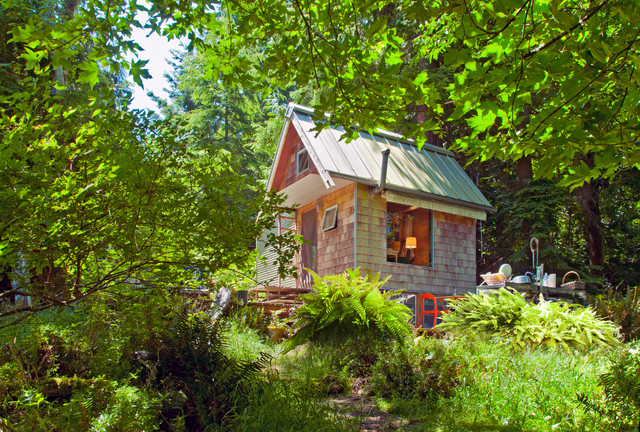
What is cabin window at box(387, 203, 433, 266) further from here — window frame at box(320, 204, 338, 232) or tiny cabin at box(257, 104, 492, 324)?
window frame at box(320, 204, 338, 232)

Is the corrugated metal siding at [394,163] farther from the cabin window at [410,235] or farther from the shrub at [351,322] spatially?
the shrub at [351,322]

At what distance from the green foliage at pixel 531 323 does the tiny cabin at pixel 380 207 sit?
4064 mm

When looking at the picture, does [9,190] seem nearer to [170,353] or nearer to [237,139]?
[170,353]

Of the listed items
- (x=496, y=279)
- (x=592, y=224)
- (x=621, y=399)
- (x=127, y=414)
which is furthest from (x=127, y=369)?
(x=592, y=224)

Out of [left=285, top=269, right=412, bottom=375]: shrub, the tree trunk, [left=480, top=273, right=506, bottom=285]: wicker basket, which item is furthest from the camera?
the tree trunk

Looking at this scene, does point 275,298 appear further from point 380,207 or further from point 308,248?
point 380,207

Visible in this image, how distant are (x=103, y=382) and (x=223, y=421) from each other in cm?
111

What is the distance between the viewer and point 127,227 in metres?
4.38

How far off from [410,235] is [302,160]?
3.82 meters

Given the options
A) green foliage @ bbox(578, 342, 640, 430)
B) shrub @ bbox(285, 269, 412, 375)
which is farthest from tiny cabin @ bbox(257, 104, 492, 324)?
green foliage @ bbox(578, 342, 640, 430)

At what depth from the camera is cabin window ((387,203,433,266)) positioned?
1472 centimetres

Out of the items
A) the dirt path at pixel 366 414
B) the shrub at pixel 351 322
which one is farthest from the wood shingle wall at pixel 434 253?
the dirt path at pixel 366 414

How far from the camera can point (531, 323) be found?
8430 mm

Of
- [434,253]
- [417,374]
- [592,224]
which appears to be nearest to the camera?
[417,374]
